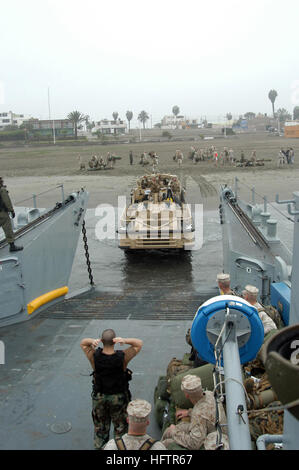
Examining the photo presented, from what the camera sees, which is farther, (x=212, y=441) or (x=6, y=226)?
(x=6, y=226)

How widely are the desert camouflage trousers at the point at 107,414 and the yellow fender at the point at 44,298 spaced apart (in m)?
3.62

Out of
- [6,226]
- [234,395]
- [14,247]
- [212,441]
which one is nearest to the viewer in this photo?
[234,395]

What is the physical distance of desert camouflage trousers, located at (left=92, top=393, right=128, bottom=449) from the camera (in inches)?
146

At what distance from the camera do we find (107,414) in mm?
3773

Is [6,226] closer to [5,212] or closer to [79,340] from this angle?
[5,212]

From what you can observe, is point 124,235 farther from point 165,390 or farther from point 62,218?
point 165,390

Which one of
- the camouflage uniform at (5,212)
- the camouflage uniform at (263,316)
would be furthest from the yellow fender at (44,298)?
the camouflage uniform at (263,316)

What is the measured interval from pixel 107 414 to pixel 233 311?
175 cm

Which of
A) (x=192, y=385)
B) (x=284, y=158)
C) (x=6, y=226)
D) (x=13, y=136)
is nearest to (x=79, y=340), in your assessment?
(x=6, y=226)

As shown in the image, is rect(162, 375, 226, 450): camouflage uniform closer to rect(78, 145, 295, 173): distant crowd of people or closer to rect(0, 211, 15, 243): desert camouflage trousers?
rect(0, 211, 15, 243): desert camouflage trousers

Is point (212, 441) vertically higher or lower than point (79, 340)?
higher

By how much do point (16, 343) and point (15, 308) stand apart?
28.9 inches

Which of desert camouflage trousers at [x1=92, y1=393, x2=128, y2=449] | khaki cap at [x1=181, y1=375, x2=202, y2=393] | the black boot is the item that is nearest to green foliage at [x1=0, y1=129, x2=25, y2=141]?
the black boot

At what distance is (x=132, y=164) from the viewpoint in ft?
127
